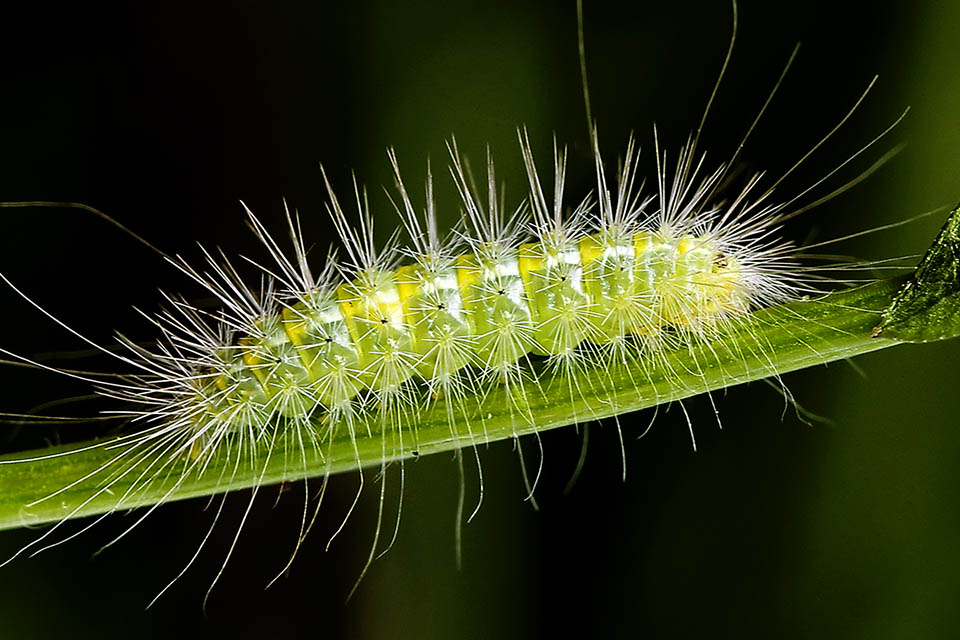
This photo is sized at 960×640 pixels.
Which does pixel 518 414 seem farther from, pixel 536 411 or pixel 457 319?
pixel 457 319

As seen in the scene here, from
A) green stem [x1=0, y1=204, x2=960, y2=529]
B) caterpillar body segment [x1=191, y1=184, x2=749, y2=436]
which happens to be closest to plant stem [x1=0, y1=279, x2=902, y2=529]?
green stem [x1=0, y1=204, x2=960, y2=529]

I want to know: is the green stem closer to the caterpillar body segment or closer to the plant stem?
the plant stem

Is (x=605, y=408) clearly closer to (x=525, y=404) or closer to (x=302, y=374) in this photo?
(x=525, y=404)

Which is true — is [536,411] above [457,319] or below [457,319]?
below

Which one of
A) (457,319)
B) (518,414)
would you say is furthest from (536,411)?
(457,319)

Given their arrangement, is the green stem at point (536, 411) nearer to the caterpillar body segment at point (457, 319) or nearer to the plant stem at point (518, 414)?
the plant stem at point (518, 414)

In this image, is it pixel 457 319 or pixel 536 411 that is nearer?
pixel 536 411

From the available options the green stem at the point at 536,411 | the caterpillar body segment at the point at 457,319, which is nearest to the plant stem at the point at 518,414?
the green stem at the point at 536,411

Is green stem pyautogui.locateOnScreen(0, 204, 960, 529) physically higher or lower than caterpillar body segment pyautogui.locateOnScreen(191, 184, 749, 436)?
lower

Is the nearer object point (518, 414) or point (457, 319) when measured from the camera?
point (518, 414)

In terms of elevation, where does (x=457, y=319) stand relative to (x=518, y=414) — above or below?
above

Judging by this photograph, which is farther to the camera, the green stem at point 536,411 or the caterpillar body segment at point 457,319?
the caterpillar body segment at point 457,319
